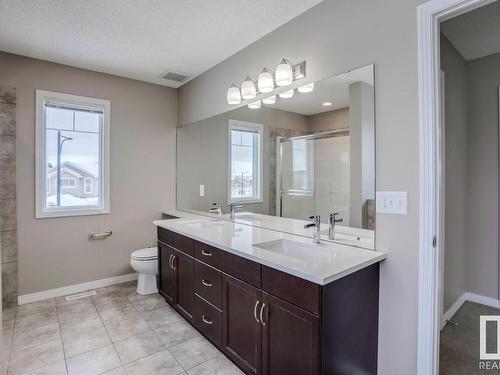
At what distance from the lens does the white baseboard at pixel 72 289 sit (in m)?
2.89

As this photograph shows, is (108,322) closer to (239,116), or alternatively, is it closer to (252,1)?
(239,116)

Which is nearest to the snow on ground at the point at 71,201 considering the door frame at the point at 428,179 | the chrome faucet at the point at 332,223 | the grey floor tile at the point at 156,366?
the grey floor tile at the point at 156,366

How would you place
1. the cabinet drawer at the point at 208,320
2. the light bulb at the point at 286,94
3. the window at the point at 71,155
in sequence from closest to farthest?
the cabinet drawer at the point at 208,320
the light bulb at the point at 286,94
the window at the point at 71,155

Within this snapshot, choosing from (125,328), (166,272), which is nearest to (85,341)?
(125,328)

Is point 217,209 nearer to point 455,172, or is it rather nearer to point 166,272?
Answer: point 166,272

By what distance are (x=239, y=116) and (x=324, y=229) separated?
4.60 ft

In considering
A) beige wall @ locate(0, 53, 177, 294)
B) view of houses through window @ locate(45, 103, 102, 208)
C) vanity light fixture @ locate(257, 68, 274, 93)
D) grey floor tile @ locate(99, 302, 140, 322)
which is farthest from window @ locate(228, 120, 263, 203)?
view of houses through window @ locate(45, 103, 102, 208)

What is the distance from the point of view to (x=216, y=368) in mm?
1878

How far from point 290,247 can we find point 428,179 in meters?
0.95

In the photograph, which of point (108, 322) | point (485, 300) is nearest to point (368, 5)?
point (485, 300)

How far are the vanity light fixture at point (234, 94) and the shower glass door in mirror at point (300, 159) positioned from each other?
0.11m

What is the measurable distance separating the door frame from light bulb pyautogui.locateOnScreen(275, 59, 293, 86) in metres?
0.88

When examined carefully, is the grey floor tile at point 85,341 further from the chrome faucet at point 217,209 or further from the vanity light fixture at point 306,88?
the vanity light fixture at point 306,88

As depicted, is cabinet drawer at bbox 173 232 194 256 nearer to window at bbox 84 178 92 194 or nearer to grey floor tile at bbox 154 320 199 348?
grey floor tile at bbox 154 320 199 348
